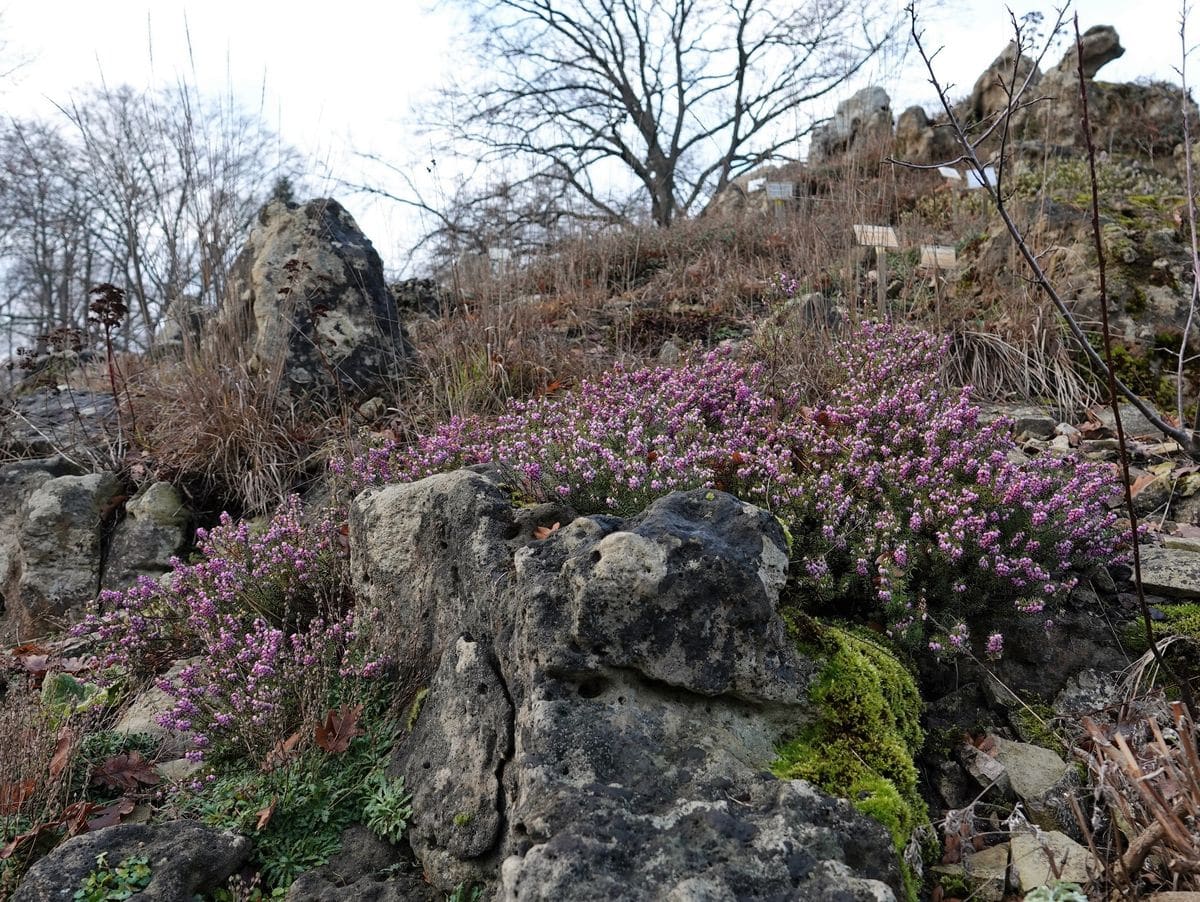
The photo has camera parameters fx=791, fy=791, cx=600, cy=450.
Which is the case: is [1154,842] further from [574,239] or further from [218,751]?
[574,239]

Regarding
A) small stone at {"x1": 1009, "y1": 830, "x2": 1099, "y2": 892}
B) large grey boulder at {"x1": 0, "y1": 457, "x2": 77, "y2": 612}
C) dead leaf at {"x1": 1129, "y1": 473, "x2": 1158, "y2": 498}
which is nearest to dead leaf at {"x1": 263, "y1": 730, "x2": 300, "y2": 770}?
small stone at {"x1": 1009, "y1": 830, "x2": 1099, "y2": 892}

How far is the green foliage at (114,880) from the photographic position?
77.9 inches

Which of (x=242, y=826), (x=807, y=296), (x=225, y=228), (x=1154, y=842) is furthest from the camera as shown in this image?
(x=225, y=228)

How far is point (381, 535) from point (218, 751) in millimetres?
897

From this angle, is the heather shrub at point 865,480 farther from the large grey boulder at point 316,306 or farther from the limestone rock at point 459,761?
the large grey boulder at point 316,306

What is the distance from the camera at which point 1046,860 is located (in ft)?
6.31

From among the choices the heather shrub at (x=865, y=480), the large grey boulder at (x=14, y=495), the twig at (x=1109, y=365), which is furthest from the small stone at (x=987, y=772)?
the large grey boulder at (x=14, y=495)

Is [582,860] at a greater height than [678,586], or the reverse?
[678,586]

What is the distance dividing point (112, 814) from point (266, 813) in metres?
0.66

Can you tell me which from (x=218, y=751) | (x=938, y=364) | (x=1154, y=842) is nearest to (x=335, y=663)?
(x=218, y=751)

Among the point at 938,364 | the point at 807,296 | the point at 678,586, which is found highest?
the point at 807,296

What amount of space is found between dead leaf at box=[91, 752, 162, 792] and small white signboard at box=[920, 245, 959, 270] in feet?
18.4

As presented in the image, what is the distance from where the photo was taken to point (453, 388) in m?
5.17

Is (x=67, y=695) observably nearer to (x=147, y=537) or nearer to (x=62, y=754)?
(x=62, y=754)
